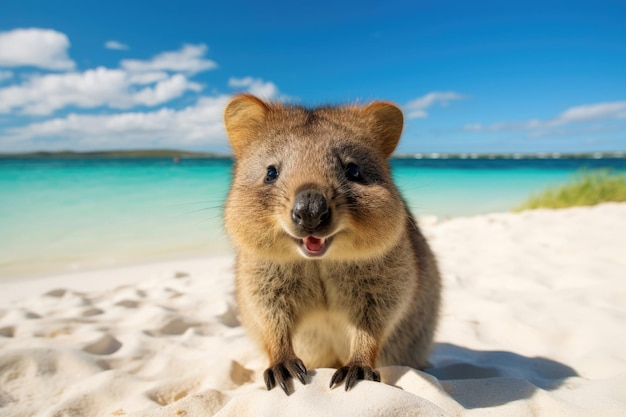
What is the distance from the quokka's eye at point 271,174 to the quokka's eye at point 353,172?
18.7 inches

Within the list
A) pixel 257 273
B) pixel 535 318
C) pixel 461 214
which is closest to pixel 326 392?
A: pixel 257 273

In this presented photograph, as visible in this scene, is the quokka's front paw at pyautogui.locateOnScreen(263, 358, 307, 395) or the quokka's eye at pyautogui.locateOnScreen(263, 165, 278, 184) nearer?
the quokka's front paw at pyautogui.locateOnScreen(263, 358, 307, 395)

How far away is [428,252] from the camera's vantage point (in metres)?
4.16

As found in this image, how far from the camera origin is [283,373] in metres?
2.84

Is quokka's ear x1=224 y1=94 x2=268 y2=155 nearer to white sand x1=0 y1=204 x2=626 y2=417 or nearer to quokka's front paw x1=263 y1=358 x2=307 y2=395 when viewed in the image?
quokka's front paw x1=263 y1=358 x2=307 y2=395

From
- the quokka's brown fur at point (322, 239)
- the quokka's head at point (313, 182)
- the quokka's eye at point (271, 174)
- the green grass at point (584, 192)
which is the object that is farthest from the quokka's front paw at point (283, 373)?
the green grass at point (584, 192)

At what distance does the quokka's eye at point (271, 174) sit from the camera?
2980mm

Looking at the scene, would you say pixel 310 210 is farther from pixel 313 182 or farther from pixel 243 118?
pixel 243 118

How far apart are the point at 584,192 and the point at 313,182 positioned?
53.2 feet

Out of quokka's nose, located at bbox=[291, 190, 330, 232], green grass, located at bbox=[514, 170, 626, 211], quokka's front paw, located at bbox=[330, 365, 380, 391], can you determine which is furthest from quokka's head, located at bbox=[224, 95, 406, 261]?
green grass, located at bbox=[514, 170, 626, 211]

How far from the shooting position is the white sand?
2707 millimetres

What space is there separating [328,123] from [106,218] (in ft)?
45.4

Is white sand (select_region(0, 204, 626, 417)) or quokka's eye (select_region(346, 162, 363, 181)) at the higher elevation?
quokka's eye (select_region(346, 162, 363, 181))

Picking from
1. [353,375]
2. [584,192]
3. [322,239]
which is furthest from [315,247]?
[584,192]
